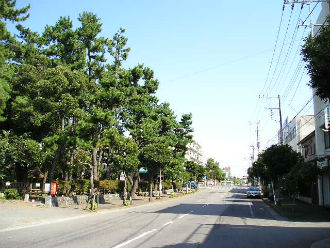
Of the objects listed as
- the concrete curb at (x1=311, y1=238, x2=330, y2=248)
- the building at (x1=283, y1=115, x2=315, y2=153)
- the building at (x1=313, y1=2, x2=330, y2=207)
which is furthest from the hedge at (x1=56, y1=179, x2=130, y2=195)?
the building at (x1=283, y1=115, x2=315, y2=153)

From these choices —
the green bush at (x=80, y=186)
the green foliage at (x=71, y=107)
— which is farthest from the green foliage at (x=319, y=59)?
the green bush at (x=80, y=186)

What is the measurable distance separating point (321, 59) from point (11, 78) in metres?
27.0

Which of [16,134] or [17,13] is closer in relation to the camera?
[16,134]

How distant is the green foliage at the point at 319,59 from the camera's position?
1004 cm

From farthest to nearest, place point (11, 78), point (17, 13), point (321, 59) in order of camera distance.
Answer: point (17, 13), point (11, 78), point (321, 59)

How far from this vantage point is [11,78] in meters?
30.0

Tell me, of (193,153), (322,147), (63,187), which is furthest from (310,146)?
(193,153)

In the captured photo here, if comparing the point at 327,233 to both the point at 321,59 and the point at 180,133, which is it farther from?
the point at 180,133

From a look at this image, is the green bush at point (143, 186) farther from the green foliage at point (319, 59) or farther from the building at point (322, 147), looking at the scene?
the green foliage at point (319, 59)

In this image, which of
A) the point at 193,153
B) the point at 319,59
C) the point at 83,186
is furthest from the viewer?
the point at 193,153

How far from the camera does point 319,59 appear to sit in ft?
33.3

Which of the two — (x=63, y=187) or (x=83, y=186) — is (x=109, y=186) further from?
(x=63, y=187)

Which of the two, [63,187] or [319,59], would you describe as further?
[63,187]

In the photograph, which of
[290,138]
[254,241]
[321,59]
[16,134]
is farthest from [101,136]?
[290,138]
